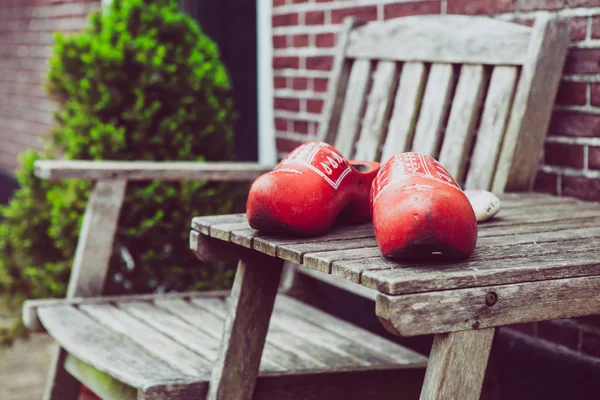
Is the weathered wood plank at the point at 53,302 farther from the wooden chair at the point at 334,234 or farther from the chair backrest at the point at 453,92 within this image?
the chair backrest at the point at 453,92

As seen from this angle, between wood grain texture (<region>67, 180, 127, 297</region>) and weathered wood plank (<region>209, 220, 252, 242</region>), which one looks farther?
wood grain texture (<region>67, 180, 127, 297</region>)

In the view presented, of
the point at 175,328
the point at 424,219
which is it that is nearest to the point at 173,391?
the point at 175,328

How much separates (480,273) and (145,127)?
1895 millimetres

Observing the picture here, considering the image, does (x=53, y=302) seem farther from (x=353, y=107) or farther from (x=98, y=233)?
(x=353, y=107)

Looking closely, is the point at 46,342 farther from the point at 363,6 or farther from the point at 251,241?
the point at 251,241

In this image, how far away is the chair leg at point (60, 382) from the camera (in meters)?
2.30

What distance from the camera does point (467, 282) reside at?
1218 millimetres

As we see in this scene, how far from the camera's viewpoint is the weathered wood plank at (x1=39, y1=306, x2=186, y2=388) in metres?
1.79

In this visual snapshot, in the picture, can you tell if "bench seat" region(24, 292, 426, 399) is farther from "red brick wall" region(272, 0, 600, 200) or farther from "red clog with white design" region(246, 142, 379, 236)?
"red brick wall" region(272, 0, 600, 200)

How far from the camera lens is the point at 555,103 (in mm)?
2131

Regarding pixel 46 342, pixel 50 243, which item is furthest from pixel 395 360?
pixel 46 342

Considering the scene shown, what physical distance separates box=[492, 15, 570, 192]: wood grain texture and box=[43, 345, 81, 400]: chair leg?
120 centimetres

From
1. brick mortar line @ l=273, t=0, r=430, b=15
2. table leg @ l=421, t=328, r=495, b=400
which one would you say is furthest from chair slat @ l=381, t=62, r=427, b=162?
table leg @ l=421, t=328, r=495, b=400

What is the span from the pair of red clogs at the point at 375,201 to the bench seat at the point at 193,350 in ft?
1.40
